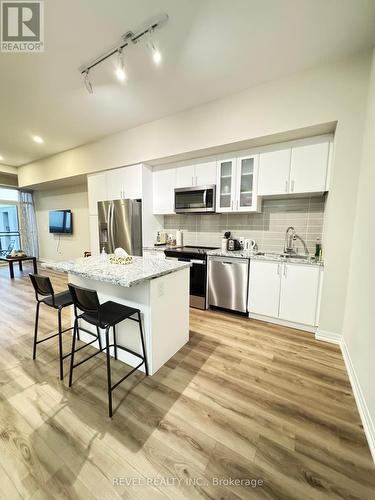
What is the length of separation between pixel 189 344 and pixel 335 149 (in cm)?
265

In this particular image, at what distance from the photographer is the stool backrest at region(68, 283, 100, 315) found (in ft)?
4.60

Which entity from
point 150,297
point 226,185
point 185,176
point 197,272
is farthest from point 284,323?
point 185,176

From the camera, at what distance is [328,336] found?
235 cm

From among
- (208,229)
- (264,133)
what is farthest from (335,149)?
(208,229)

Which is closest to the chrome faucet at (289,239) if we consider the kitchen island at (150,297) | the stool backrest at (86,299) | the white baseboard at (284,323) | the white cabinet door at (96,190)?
the white baseboard at (284,323)

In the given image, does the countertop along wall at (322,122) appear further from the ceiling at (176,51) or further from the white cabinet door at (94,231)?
the white cabinet door at (94,231)

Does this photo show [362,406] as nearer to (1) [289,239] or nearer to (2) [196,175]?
(1) [289,239]

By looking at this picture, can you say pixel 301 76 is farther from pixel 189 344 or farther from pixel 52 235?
pixel 52 235

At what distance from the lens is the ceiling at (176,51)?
1574mm

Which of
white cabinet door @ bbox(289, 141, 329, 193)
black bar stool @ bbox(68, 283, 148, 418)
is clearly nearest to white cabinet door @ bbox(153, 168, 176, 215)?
white cabinet door @ bbox(289, 141, 329, 193)

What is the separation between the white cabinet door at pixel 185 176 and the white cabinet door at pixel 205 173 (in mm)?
77

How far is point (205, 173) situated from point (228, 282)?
5.79ft

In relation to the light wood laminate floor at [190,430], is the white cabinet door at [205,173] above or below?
above

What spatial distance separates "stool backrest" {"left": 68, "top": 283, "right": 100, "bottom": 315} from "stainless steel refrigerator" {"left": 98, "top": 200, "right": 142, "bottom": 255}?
2.17 m
